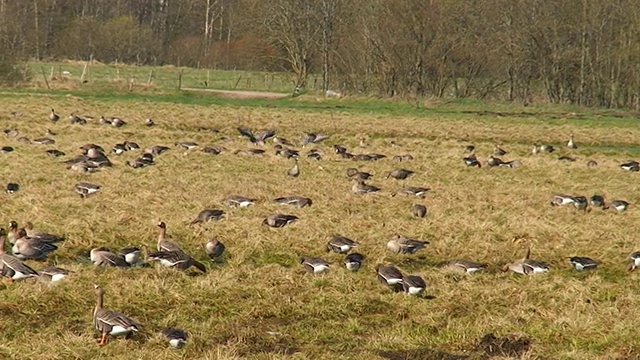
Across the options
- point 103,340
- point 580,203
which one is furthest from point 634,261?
point 103,340

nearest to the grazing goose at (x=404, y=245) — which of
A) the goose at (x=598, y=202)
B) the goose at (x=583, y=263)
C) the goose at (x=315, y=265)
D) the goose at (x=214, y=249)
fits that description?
the goose at (x=315, y=265)

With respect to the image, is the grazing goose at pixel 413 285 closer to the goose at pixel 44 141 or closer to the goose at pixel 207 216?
the goose at pixel 207 216

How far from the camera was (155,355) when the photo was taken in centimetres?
812

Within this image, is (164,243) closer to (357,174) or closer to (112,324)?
(112,324)

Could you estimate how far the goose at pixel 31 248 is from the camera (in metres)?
11.3

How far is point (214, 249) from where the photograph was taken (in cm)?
1223

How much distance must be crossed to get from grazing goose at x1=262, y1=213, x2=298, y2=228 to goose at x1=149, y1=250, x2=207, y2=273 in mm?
2684

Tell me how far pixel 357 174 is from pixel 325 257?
26.9 ft

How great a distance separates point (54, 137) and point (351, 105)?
24.2m

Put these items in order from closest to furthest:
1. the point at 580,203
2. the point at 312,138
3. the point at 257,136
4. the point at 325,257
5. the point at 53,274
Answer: the point at 53,274, the point at 325,257, the point at 580,203, the point at 312,138, the point at 257,136

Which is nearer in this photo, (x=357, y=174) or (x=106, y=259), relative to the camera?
(x=106, y=259)

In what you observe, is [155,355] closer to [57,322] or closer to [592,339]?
[57,322]

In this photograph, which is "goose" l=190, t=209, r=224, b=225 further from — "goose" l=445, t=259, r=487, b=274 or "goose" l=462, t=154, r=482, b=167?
"goose" l=462, t=154, r=482, b=167

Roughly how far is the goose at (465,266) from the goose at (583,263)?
1.53 meters
